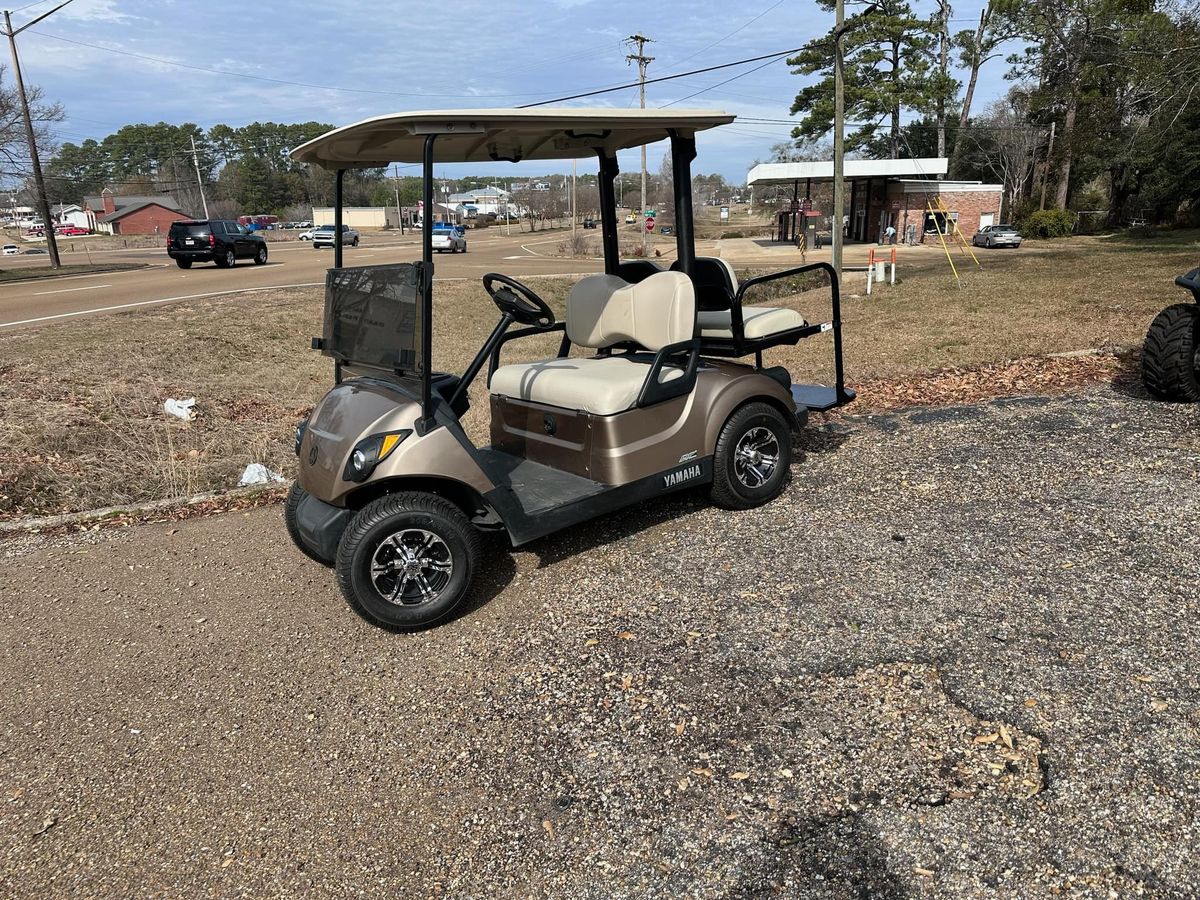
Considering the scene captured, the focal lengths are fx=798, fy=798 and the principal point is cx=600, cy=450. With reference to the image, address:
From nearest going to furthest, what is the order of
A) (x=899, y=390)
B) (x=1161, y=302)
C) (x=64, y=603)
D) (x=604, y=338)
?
(x=64, y=603), (x=604, y=338), (x=899, y=390), (x=1161, y=302)

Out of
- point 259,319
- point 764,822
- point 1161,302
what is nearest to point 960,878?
point 764,822

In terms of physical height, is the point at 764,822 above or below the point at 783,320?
below

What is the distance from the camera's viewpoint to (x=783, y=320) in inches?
191

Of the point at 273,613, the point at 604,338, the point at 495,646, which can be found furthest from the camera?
the point at 604,338

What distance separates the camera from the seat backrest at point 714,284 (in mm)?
4828

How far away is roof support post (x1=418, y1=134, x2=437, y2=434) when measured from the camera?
3367mm

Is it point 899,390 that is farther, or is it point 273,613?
point 899,390

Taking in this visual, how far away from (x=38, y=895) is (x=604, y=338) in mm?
3533

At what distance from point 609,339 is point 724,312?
756mm

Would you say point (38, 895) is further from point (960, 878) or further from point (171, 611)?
point (960, 878)

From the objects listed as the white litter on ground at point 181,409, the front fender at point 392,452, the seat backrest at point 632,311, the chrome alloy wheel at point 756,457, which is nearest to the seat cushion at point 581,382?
the seat backrest at point 632,311

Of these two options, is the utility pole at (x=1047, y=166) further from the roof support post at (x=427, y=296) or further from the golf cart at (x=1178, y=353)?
the roof support post at (x=427, y=296)

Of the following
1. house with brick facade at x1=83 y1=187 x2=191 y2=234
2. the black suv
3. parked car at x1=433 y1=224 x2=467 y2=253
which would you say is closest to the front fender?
the black suv

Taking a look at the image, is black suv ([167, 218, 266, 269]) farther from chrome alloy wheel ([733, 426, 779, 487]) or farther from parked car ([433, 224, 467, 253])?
chrome alloy wheel ([733, 426, 779, 487])
